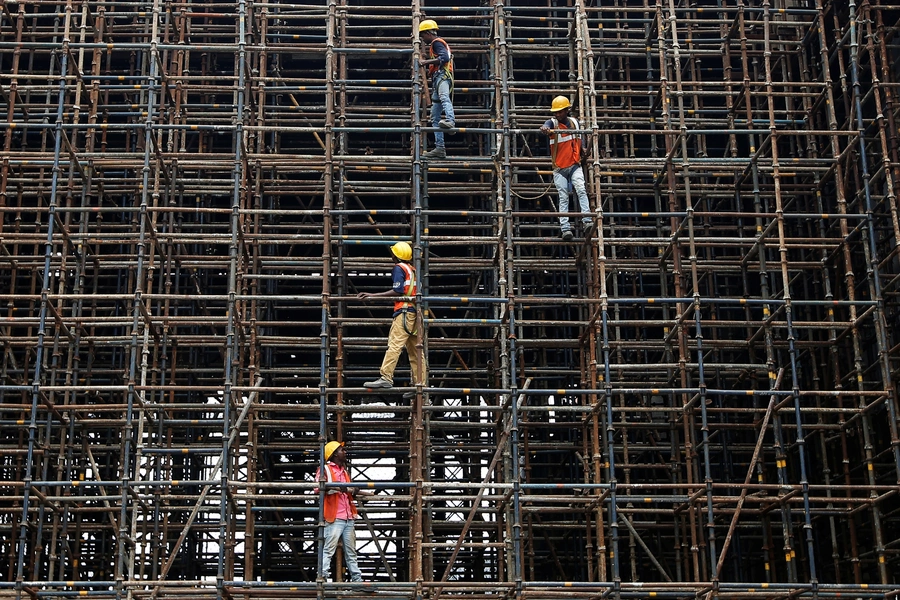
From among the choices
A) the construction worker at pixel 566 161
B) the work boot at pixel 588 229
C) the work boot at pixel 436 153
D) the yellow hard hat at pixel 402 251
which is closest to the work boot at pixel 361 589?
the yellow hard hat at pixel 402 251

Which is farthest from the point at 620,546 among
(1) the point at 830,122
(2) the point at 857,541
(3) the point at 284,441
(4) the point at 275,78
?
(4) the point at 275,78

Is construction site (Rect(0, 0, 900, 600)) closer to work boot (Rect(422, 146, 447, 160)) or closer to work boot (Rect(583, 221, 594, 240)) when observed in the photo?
work boot (Rect(583, 221, 594, 240))

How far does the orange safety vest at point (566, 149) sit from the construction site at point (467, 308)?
27 cm

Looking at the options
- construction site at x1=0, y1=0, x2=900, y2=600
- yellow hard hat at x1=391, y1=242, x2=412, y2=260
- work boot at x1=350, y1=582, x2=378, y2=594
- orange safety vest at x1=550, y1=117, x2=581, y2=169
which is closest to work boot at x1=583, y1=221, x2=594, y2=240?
construction site at x1=0, y1=0, x2=900, y2=600

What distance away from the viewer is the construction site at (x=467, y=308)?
2433 centimetres

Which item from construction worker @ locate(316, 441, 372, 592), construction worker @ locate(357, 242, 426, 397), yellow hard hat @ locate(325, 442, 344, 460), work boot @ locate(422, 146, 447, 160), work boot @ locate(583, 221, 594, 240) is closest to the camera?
construction worker @ locate(316, 441, 372, 592)

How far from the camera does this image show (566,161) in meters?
25.9

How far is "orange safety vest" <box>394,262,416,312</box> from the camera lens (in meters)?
24.3

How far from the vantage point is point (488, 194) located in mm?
28688

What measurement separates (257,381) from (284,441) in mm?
3753

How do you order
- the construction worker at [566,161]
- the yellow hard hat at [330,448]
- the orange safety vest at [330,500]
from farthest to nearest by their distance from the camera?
the construction worker at [566,161] → the yellow hard hat at [330,448] → the orange safety vest at [330,500]

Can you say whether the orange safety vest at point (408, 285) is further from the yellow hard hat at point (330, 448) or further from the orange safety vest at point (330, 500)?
the orange safety vest at point (330, 500)

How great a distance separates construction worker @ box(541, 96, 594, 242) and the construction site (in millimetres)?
288

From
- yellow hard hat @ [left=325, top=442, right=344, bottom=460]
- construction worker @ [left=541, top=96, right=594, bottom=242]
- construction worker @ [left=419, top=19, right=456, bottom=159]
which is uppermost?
construction worker @ [left=419, top=19, right=456, bottom=159]
